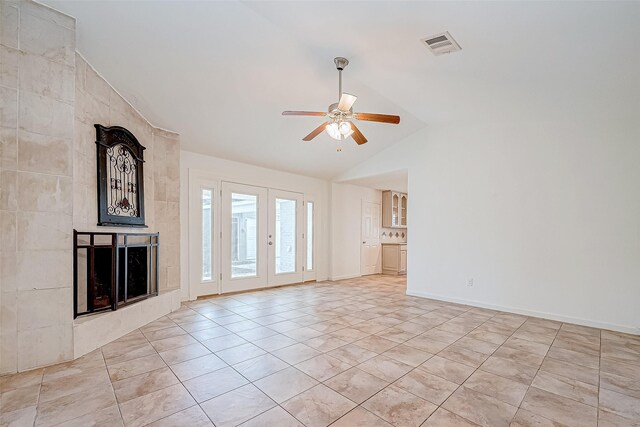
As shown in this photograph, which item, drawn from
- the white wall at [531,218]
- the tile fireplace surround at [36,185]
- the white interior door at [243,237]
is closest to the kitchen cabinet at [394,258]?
the white wall at [531,218]

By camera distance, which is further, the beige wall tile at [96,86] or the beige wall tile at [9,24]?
the beige wall tile at [96,86]

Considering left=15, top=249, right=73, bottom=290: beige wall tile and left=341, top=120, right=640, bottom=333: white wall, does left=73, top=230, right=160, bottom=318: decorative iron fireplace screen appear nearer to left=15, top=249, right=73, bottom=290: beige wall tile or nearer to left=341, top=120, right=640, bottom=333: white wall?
left=15, top=249, right=73, bottom=290: beige wall tile

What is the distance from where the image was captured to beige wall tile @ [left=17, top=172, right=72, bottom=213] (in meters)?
2.40

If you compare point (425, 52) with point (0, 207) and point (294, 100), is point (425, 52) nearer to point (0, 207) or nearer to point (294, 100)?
point (294, 100)

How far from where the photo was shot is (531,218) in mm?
4234

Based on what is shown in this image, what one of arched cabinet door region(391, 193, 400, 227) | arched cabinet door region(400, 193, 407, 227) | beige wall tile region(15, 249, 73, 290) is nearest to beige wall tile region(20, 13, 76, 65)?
beige wall tile region(15, 249, 73, 290)

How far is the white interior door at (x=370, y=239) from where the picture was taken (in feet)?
25.7

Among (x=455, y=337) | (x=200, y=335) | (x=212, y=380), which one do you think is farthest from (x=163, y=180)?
(x=455, y=337)

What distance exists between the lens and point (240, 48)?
119 inches

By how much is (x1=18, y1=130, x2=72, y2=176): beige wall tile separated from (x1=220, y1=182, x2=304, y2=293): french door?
2.80m

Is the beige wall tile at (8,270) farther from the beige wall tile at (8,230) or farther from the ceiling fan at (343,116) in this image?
the ceiling fan at (343,116)

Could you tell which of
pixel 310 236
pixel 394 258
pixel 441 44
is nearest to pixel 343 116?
pixel 441 44

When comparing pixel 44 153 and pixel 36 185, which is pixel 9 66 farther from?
pixel 36 185

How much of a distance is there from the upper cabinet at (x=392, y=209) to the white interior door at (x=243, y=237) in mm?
3642
